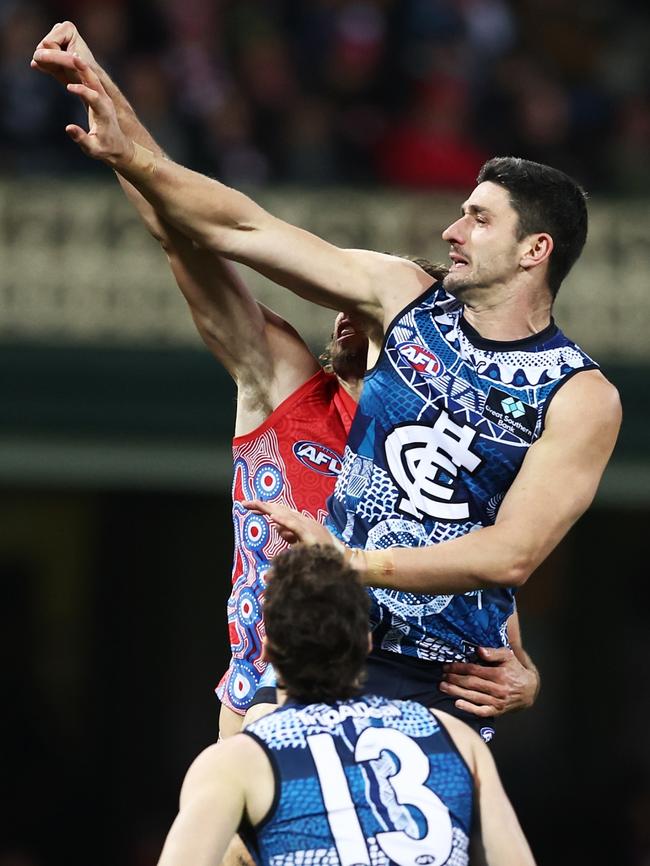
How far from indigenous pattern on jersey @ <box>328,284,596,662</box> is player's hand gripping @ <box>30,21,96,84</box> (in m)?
1.09

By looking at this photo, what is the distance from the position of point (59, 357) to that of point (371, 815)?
7.19 meters

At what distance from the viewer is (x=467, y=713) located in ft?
15.4

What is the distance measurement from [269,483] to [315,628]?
1.26 m

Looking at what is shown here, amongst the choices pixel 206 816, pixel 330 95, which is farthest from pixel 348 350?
pixel 330 95

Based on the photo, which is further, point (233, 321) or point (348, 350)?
point (348, 350)

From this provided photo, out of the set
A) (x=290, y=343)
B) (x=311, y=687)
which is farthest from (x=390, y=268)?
(x=311, y=687)

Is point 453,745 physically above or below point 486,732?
above

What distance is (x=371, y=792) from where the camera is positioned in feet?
12.3

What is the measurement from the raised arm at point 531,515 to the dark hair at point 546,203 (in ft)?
1.21

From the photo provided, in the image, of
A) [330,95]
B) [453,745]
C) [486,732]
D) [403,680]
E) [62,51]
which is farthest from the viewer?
[330,95]

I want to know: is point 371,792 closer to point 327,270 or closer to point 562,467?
point 562,467

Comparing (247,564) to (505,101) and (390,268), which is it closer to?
(390,268)

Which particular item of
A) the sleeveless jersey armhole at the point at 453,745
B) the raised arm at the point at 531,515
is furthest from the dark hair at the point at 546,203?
the sleeveless jersey armhole at the point at 453,745

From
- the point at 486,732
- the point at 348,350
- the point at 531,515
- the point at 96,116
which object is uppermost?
the point at 96,116
